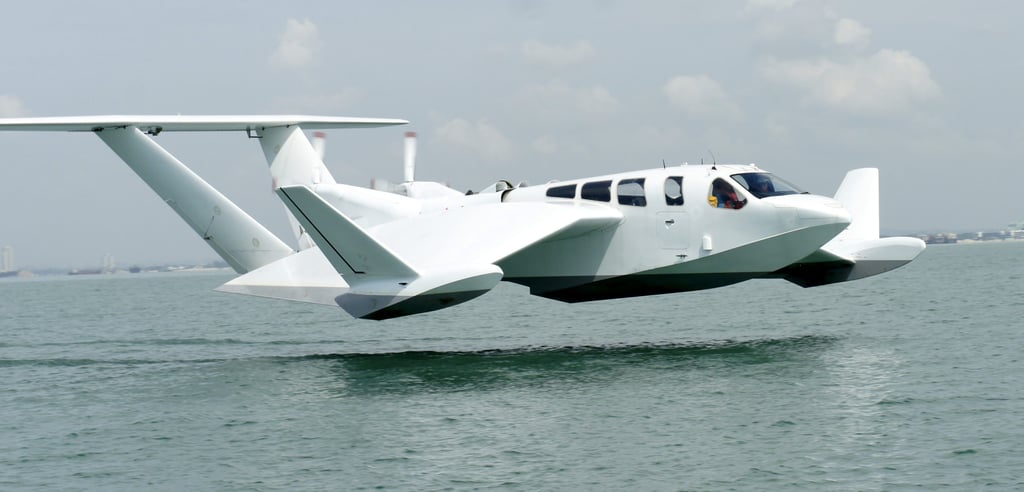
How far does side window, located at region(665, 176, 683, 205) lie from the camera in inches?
1009

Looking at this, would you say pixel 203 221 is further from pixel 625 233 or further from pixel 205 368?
pixel 625 233

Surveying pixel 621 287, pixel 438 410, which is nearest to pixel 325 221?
pixel 438 410

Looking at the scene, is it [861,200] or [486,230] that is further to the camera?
[861,200]

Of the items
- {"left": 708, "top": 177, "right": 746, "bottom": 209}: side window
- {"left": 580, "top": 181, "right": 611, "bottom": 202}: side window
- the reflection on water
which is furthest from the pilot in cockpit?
the reflection on water

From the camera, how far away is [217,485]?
45.3 ft

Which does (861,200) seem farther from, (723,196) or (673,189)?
(673,189)

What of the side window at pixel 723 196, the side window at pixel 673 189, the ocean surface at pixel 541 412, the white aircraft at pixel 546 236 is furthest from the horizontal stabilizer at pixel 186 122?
the side window at pixel 723 196

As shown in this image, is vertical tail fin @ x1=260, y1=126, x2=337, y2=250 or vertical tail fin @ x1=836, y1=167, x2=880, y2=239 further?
vertical tail fin @ x1=260, y1=126, x2=337, y2=250

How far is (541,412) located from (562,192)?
34.4 feet

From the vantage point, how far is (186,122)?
30.7 m

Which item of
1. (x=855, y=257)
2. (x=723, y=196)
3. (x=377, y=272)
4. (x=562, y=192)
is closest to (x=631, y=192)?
(x=562, y=192)

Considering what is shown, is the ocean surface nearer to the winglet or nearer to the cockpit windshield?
the winglet

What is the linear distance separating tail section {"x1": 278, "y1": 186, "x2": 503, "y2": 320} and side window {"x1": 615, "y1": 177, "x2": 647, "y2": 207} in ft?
17.7

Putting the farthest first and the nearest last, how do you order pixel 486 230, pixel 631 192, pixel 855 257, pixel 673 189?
pixel 855 257 → pixel 631 192 → pixel 673 189 → pixel 486 230
